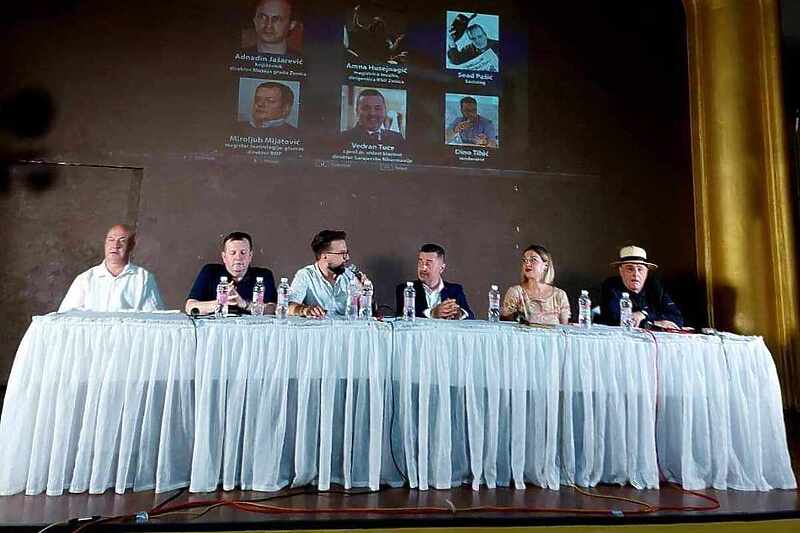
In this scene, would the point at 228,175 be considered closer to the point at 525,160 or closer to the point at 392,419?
the point at 525,160

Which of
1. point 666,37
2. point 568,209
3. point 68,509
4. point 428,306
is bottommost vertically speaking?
point 68,509

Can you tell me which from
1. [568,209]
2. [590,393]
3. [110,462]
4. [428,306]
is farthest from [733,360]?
[110,462]

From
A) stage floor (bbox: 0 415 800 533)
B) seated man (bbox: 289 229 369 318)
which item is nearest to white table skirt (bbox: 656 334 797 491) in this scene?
stage floor (bbox: 0 415 800 533)

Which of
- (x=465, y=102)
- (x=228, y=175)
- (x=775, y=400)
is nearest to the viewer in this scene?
(x=775, y=400)

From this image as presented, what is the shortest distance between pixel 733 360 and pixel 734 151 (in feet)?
8.77

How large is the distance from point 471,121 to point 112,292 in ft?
9.53

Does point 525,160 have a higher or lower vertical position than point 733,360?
higher

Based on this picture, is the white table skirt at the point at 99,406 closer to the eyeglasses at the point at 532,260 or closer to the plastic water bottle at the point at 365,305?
the plastic water bottle at the point at 365,305

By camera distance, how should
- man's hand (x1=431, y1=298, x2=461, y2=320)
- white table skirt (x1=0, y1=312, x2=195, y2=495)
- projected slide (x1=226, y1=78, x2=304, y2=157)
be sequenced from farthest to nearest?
projected slide (x1=226, y1=78, x2=304, y2=157)
man's hand (x1=431, y1=298, x2=461, y2=320)
white table skirt (x1=0, y1=312, x2=195, y2=495)

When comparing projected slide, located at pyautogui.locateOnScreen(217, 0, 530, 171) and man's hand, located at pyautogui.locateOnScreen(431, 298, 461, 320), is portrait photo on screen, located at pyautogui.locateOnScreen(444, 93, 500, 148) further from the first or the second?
man's hand, located at pyautogui.locateOnScreen(431, 298, 461, 320)

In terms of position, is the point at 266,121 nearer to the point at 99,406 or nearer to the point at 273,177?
the point at 273,177

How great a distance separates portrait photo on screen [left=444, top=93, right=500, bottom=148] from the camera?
4.46 meters

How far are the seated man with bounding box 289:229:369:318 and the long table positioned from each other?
90 cm

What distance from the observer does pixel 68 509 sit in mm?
1915
